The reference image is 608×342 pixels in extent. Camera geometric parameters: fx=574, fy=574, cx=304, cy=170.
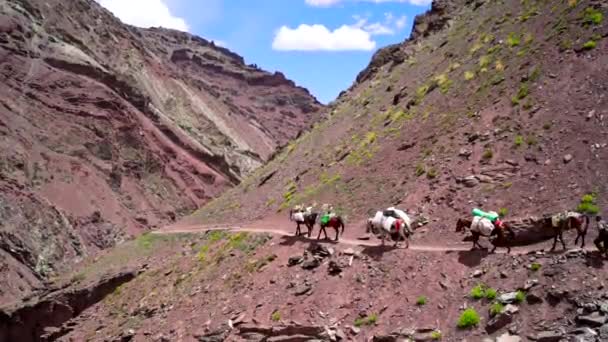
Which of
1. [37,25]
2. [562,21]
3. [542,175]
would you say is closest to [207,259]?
[542,175]

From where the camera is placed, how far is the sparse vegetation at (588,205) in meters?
17.5

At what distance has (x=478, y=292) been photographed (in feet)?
50.3

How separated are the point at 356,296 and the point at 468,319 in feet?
13.6

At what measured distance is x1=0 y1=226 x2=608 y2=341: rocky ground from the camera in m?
14.0

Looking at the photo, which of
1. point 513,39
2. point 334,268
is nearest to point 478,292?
point 334,268

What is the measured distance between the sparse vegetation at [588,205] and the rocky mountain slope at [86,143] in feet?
114

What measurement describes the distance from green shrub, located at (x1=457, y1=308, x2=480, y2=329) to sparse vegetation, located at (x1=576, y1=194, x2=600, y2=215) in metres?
5.52

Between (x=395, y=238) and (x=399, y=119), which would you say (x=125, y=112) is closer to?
(x=399, y=119)

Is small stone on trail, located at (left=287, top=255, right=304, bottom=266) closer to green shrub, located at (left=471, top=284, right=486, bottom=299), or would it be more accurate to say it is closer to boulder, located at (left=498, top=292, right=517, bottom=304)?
green shrub, located at (left=471, top=284, right=486, bottom=299)

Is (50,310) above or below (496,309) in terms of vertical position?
below

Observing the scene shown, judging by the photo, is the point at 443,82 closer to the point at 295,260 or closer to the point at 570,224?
the point at 295,260

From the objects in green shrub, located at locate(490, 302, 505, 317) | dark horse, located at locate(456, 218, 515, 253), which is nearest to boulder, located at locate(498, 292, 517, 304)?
green shrub, located at locate(490, 302, 505, 317)

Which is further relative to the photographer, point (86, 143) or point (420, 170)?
point (86, 143)

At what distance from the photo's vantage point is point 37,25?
68.6 metres
